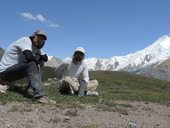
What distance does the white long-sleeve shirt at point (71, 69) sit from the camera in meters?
22.8

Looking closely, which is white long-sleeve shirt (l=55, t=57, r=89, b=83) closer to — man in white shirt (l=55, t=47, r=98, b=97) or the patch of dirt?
man in white shirt (l=55, t=47, r=98, b=97)

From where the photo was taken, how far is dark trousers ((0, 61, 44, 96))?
17078mm

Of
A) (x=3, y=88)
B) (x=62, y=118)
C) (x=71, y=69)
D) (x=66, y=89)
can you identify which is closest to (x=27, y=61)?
(x=3, y=88)

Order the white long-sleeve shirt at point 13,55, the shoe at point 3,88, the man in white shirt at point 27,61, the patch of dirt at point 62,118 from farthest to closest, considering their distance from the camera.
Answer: the shoe at point 3,88 < the white long-sleeve shirt at point 13,55 < the man in white shirt at point 27,61 < the patch of dirt at point 62,118

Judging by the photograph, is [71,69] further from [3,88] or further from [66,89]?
[3,88]

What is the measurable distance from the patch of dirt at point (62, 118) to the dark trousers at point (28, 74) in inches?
48.3

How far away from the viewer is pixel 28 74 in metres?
17.6

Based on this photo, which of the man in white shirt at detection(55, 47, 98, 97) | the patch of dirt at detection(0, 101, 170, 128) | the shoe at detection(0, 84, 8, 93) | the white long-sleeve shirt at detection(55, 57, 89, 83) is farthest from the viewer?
the white long-sleeve shirt at detection(55, 57, 89, 83)

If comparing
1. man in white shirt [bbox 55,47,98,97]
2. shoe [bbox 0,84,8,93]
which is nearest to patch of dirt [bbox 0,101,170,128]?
shoe [bbox 0,84,8,93]

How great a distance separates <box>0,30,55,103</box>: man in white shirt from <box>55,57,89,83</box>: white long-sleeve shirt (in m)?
4.06

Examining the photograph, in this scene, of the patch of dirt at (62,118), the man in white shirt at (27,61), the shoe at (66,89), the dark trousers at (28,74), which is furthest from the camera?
the shoe at (66,89)

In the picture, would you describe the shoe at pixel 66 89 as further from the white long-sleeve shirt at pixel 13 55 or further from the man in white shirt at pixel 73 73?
the white long-sleeve shirt at pixel 13 55

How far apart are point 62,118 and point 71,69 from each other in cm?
962

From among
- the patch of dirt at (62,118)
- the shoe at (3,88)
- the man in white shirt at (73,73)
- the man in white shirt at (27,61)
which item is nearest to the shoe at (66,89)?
the man in white shirt at (73,73)
